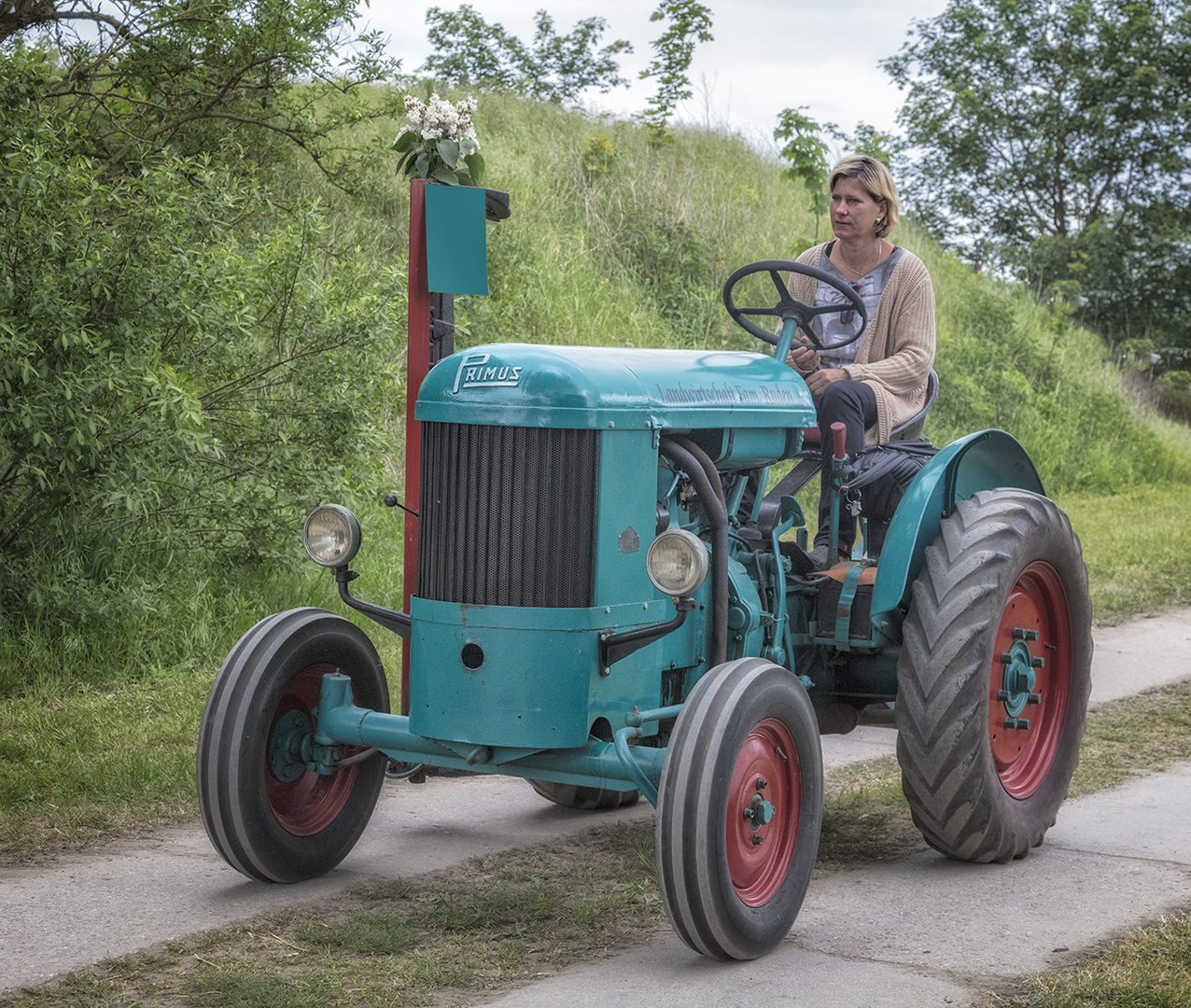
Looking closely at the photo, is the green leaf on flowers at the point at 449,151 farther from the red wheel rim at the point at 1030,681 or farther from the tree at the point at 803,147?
the tree at the point at 803,147

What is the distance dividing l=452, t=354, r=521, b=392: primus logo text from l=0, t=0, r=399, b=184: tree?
12.3ft

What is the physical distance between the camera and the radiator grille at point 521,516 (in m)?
3.42

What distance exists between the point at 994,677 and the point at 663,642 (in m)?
1.21

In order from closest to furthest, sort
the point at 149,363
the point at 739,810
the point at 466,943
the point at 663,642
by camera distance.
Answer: the point at 739,810, the point at 466,943, the point at 663,642, the point at 149,363

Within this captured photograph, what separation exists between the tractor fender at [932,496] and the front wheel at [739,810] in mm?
677

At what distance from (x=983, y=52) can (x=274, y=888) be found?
2161cm

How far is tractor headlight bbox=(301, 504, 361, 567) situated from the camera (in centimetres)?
384

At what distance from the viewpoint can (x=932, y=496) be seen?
4.23 metres

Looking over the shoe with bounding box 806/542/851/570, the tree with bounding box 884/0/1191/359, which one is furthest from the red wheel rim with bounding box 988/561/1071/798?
the tree with bounding box 884/0/1191/359

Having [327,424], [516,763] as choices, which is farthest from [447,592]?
[327,424]

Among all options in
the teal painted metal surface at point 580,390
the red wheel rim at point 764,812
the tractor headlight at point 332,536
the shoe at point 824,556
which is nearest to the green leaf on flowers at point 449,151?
the teal painted metal surface at point 580,390

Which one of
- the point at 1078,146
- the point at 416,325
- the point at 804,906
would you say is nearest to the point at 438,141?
the point at 416,325

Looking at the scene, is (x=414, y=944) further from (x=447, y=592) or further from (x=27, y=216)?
(x=27, y=216)

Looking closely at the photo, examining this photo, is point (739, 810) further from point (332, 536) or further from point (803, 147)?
point (803, 147)
